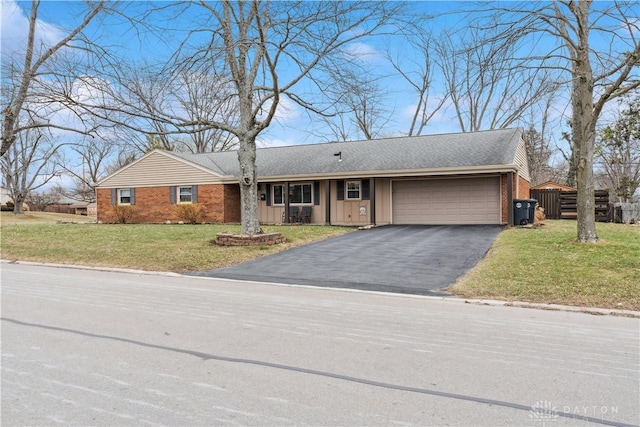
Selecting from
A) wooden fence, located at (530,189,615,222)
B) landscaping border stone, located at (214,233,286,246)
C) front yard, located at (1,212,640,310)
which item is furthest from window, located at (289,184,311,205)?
wooden fence, located at (530,189,615,222)

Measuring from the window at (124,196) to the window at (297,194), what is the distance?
951 centimetres

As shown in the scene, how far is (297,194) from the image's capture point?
2253 centimetres

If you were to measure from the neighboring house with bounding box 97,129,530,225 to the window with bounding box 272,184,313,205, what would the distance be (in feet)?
0.17

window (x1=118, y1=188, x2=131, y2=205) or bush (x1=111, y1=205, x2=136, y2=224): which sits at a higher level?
window (x1=118, y1=188, x2=131, y2=205)

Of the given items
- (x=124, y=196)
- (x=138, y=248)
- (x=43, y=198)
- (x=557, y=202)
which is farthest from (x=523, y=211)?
(x=43, y=198)

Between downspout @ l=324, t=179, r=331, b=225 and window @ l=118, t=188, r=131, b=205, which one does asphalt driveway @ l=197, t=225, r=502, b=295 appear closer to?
downspout @ l=324, t=179, r=331, b=225

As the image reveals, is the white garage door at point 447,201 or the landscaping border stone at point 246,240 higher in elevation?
the white garage door at point 447,201

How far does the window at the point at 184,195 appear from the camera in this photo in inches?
963

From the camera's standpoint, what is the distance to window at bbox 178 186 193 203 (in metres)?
24.5

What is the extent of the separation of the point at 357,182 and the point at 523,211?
7.36 m

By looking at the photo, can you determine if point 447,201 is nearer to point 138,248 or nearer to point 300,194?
point 300,194

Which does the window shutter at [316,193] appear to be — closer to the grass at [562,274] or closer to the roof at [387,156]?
the roof at [387,156]

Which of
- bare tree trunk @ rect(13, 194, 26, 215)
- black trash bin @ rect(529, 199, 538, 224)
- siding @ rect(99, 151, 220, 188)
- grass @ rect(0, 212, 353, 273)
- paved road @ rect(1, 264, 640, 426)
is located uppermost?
siding @ rect(99, 151, 220, 188)

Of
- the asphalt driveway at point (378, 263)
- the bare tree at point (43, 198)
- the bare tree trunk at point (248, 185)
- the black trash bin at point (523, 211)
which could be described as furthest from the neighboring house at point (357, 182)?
the bare tree at point (43, 198)
